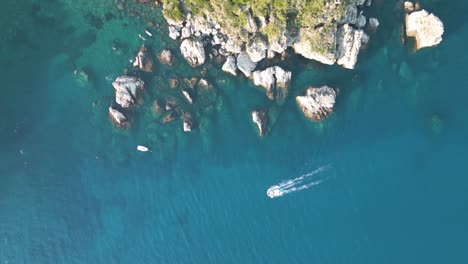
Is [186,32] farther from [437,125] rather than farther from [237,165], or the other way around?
[437,125]

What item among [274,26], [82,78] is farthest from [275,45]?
[82,78]

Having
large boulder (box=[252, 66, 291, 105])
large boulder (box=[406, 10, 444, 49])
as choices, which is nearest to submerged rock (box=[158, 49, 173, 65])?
large boulder (box=[252, 66, 291, 105])

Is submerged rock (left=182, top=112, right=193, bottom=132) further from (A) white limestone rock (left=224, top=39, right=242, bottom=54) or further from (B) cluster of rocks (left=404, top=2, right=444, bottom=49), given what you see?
(B) cluster of rocks (left=404, top=2, right=444, bottom=49)

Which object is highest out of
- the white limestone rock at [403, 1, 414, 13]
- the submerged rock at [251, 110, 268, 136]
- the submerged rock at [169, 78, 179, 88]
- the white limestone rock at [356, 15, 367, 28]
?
the white limestone rock at [403, 1, 414, 13]

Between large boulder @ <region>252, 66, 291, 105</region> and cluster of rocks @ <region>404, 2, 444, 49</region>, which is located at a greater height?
cluster of rocks @ <region>404, 2, 444, 49</region>

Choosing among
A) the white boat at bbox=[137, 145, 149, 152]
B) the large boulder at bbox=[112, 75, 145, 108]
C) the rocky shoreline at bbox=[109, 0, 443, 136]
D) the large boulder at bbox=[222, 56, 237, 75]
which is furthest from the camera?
the white boat at bbox=[137, 145, 149, 152]

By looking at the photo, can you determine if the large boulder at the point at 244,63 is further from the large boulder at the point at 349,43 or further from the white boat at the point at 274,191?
the white boat at the point at 274,191

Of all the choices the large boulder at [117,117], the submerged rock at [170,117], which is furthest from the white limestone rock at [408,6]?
the large boulder at [117,117]

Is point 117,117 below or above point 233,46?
below

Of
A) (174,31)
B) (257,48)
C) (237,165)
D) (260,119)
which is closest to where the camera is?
(257,48)
